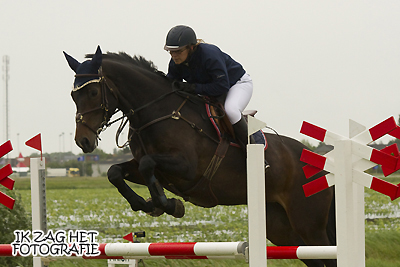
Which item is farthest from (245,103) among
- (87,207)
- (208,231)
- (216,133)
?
(87,207)

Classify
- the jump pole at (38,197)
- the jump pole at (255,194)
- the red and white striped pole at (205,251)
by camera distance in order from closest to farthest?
1. the jump pole at (255,194)
2. the red and white striped pole at (205,251)
3. the jump pole at (38,197)

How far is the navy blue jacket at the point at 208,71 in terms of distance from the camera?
3.94m

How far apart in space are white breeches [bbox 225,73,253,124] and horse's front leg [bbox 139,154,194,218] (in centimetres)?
53

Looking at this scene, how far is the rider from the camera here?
12.9 feet

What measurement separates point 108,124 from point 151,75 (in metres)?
0.52

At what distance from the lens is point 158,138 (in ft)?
12.8

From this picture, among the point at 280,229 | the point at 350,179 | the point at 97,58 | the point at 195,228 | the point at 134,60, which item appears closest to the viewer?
the point at 350,179

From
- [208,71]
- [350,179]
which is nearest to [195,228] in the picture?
[208,71]

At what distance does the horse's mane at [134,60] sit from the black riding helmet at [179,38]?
0.38 meters

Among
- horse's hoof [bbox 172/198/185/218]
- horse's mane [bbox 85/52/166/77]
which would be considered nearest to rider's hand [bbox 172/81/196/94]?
horse's mane [bbox 85/52/166/77]

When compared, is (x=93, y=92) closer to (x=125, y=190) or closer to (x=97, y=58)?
(x=97, y=58)

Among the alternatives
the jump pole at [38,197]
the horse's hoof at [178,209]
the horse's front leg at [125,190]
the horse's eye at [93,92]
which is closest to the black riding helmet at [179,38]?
the horse's eye at [93,92]

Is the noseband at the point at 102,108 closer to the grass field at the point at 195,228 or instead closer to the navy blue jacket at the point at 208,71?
the navy blue jacket at the point at 208,71

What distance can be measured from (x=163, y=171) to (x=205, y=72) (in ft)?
2.76
